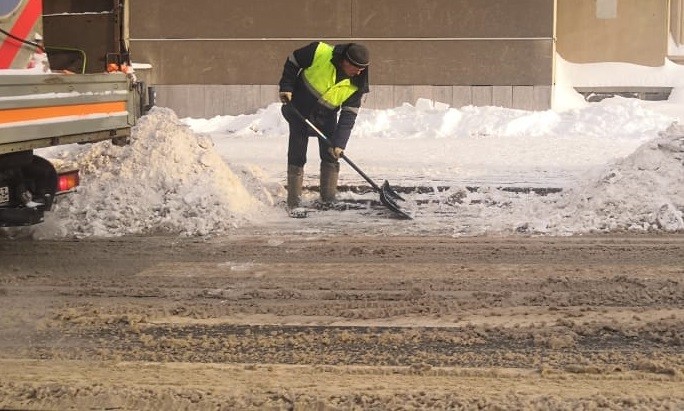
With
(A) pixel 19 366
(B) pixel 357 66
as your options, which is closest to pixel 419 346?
(A) pixel 19 366

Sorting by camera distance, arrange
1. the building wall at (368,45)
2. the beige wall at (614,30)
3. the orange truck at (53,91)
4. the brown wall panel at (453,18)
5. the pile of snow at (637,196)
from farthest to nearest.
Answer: the beige wall at (614,30), the building wall at (368,45), the brown wall panel at (453,18), the pile of snow at (637,196), the orange truck at (53,91)

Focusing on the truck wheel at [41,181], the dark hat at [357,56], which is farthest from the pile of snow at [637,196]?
the truck wheel at [41,181]

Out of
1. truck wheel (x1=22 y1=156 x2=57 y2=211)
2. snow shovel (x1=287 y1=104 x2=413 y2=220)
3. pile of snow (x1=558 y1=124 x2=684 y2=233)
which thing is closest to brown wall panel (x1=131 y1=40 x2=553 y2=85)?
snow shovel (x1=287 y1=104 x2=413 y2=220)

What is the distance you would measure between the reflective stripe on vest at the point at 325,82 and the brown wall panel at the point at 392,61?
796 cm

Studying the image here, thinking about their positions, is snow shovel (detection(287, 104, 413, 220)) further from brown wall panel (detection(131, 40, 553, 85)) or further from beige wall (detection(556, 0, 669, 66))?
beige wall (detection(556, 0, 669, 66))

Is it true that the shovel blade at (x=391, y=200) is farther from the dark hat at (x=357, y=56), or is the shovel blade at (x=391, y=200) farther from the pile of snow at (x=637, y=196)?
the pile of snow at (x=637, y=196)

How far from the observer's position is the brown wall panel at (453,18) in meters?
15.7

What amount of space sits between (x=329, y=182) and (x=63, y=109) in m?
3.59

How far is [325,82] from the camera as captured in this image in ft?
27.1

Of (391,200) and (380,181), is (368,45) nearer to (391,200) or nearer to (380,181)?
(380,181)

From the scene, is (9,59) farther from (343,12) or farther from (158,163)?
(343,12)

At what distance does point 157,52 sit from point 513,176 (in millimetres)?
9042

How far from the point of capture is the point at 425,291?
18.3 ft

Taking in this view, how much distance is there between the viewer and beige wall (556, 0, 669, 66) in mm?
18109
